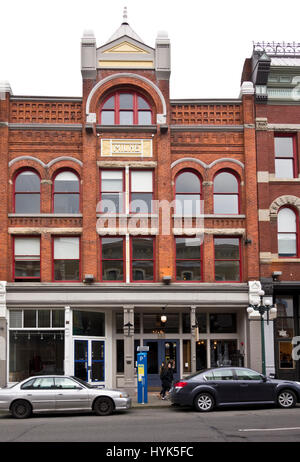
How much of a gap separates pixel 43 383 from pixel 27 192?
10.2 metres

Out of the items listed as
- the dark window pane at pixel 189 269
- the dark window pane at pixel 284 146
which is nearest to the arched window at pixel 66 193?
the dark window pane at pixel 189 269

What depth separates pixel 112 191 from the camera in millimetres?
26828

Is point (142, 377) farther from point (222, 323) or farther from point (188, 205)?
point (188, 205)

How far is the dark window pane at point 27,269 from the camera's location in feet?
85.8

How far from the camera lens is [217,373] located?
19.7m

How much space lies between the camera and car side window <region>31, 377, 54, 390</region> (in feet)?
62.1

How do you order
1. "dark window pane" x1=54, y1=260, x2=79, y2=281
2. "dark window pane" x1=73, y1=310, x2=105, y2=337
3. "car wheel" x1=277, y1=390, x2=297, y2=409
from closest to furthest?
"car wheel" x1=277, y1=390, x2=297, y2=409, "dark window pane" x1=73, y1=310, x2=105, y2=337, "dark window pane" x1=54, y1=260, x2=79, y2=281

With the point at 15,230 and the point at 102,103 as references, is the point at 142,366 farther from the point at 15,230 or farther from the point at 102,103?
the point at 102,103

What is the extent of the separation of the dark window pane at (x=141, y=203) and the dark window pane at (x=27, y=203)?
13.6 feet

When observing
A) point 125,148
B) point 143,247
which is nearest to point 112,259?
point 143,247


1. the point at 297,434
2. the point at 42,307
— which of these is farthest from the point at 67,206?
the point at 297,434

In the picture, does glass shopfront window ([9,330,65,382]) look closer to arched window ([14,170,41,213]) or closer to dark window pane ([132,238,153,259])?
dark window pane ([132,238,153,259])

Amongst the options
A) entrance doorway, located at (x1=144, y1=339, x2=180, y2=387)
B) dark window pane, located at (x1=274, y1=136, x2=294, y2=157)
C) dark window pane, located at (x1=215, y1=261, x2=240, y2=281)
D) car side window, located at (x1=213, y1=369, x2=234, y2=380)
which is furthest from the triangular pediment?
car side window, located at (x1=213, y1=369, x2=234, y2=380)

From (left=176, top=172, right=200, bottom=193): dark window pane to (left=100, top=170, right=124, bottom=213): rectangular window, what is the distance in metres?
2.54
